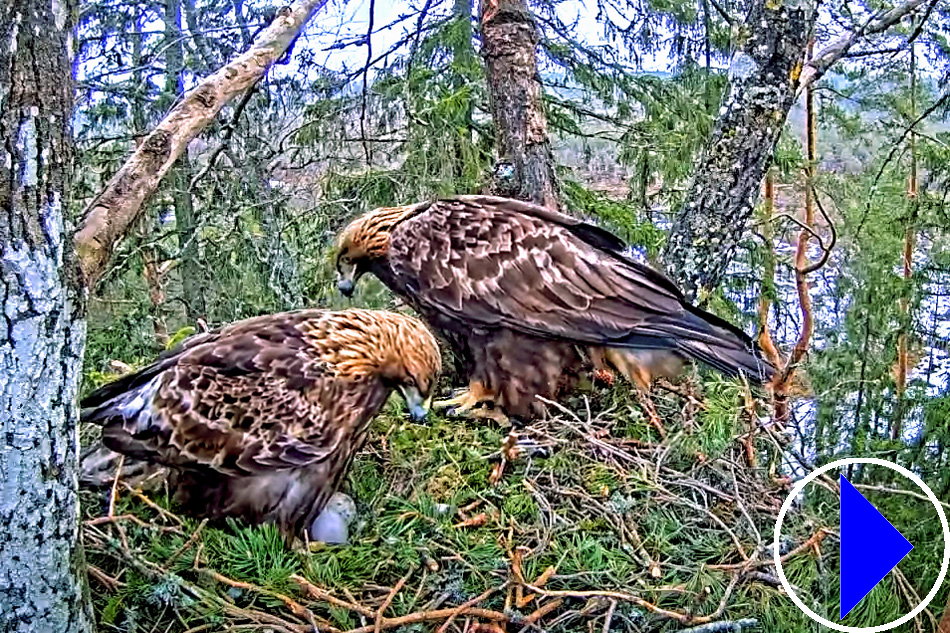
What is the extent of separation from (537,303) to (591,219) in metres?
2.57

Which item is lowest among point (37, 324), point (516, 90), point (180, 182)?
point (37, 324)

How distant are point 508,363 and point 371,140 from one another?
7.60 feet

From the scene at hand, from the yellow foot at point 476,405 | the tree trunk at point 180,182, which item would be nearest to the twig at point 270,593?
the yellow foot at point 476,405

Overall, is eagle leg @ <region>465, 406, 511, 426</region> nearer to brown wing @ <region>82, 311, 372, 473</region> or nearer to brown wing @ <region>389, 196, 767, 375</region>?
brown wing @ <region>389, 196, 767, 375</region>

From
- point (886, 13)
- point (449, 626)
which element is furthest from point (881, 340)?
point (449, 626)

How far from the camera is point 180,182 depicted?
22.3 ft

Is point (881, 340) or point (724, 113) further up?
point (724, 113)

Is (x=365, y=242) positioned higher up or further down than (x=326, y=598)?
higher up

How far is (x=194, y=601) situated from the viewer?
113 inches

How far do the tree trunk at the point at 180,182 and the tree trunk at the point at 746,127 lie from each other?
3.46 meters

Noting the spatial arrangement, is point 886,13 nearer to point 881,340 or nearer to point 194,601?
point 194,601

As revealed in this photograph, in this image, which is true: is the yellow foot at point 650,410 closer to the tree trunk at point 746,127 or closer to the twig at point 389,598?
the tree trunk at point 746,127

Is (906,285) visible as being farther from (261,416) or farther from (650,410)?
(261,416)

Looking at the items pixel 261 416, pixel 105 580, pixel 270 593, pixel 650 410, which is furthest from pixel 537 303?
pixel 105 580
